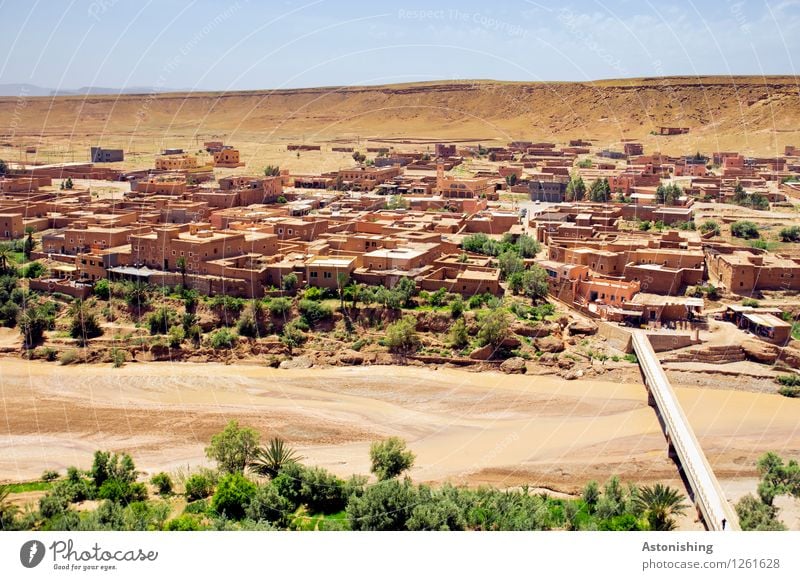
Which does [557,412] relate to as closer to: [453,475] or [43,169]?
[453,475]

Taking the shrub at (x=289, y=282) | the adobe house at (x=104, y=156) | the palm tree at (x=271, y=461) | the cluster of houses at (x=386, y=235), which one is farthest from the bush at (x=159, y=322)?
the adobe house at (x=104, y=156)

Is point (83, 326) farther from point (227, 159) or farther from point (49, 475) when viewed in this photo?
point (227, 159)

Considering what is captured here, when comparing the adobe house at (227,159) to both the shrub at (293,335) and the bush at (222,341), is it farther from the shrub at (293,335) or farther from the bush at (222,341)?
the shrub at (293,335)

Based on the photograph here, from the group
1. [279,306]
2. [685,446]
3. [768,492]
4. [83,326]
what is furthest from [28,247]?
[768,492]

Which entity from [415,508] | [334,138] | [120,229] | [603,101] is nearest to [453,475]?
[415,508]

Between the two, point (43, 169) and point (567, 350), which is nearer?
point (567, 350)

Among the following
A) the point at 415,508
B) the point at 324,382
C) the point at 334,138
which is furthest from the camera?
the point at 334,138
